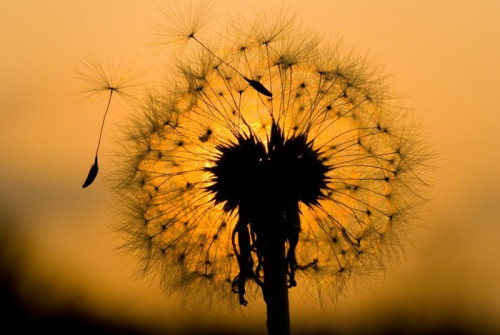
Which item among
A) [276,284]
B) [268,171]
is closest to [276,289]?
[276,284]

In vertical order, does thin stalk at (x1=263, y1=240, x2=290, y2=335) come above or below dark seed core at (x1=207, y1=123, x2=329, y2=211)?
below

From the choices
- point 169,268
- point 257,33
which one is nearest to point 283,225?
point 169,268

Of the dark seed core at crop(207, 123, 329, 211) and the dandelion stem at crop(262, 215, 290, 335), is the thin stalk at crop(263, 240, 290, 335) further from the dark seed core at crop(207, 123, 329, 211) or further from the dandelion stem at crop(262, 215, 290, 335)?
the dark seed core at crop(207, 123, 329, 211)

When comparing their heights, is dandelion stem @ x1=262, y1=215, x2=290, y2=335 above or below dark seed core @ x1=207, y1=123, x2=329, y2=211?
below

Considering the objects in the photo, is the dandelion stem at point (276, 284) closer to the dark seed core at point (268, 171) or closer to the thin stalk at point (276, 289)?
the thin stalk at point (276, 289)

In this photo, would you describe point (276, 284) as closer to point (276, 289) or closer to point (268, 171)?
point (276, 289)

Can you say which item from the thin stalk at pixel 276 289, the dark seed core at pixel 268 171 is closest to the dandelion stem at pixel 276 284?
the thin stalk at pixel 276 289

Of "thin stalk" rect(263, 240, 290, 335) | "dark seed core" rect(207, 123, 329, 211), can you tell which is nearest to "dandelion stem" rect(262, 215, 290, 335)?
"thin stalk" rect(263, 240, 290, 335)
